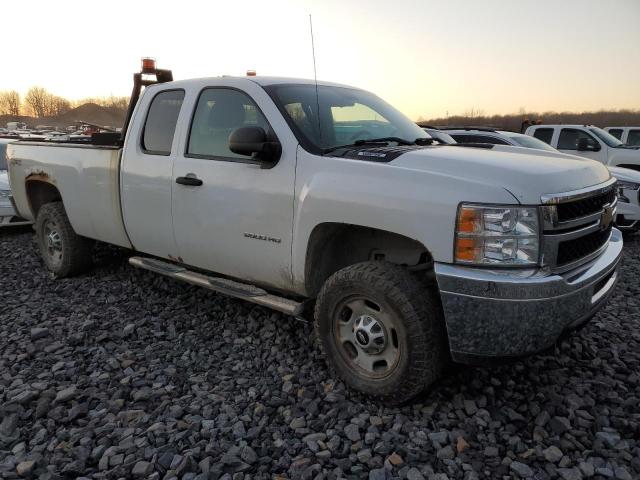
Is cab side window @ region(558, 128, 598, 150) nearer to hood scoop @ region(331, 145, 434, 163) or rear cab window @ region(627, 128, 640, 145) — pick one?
rear cab window @ region(627, 128, 640, 145)

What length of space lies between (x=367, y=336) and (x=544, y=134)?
1041 centimetres

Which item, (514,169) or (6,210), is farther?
(6,210)

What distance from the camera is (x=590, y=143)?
35.9 ft

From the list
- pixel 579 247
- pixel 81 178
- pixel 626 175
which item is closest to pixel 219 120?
pixel 81 178

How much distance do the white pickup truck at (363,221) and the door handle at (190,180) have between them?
0.02 meters

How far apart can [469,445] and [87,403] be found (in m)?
2.22

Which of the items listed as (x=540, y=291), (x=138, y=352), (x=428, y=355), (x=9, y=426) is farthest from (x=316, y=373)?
(x=9, y=426)

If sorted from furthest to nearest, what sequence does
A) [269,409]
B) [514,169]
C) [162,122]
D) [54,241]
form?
1. [54,241]
2. [162,122]
3. [269,409]
4. [514,169]

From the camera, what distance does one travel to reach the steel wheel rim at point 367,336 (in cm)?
290

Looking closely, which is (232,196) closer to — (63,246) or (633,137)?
(63,246)

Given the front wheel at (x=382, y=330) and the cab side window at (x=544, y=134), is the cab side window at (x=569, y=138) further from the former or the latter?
the front wheel at (x=382, y=330)

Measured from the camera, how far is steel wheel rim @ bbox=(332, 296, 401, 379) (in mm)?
2904

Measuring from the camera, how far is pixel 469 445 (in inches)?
105

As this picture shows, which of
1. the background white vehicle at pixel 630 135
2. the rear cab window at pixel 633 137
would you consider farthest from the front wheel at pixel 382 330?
the rear cab window at pixel 633 137
